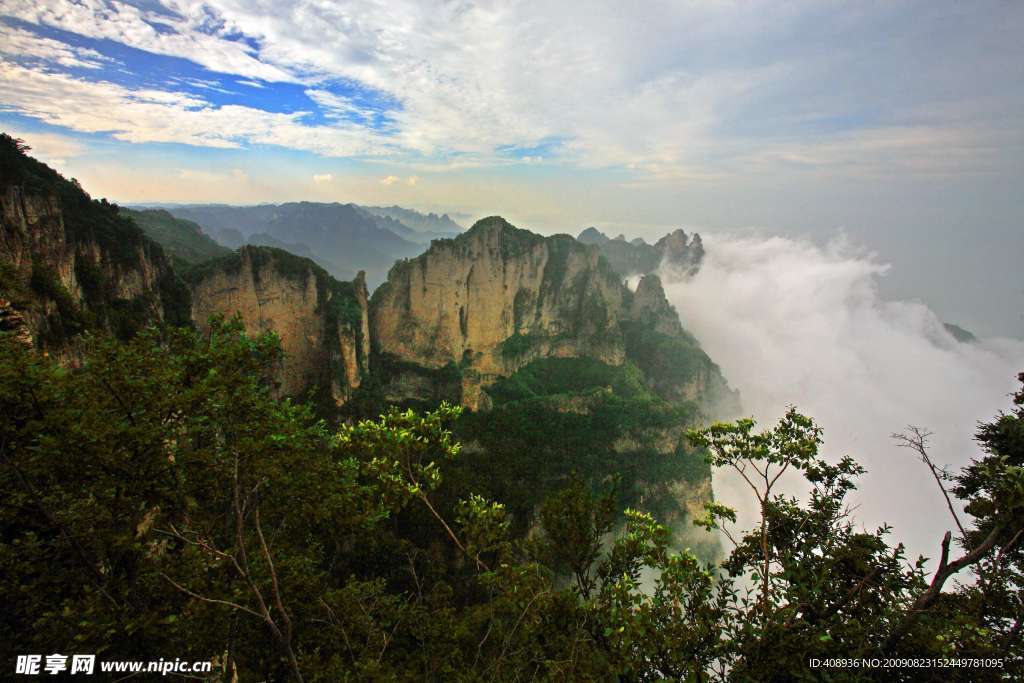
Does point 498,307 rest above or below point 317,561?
below

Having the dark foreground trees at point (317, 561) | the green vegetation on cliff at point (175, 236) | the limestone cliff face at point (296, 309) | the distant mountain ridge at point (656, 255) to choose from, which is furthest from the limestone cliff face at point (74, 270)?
the distant mountain ridge at point (656, 255)

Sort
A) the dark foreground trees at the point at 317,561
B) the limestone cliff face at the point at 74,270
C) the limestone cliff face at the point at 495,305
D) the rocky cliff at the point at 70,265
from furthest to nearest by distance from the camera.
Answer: the limestone cliff face at the point at 495,305, the rocky cliff at the point at 70,265, the limestone cliff face at the point at 74,270, the dark foreground trees at the point at 317,561

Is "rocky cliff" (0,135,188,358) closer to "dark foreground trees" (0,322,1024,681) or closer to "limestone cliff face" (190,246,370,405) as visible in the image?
"dark foreground trees" (0,322,1024,681)

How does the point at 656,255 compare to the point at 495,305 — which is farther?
the point at 656,255

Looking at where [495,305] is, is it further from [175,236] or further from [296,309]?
[175,236]

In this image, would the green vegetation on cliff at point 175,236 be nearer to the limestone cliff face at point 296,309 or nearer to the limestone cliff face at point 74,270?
the limestone cliff face at point 296,309

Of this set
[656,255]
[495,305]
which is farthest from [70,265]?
[656,255]

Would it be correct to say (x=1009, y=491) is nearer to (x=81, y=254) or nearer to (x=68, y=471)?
(x=68, y=471)
